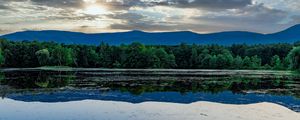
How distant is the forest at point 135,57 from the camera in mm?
108294

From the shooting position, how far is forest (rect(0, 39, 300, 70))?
10829cm

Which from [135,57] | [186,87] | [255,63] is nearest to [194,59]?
[255,63]

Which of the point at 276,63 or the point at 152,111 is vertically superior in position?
the point at 152,111

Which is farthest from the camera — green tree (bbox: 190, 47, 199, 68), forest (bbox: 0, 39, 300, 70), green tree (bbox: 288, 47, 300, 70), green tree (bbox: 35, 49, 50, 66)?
green tree (bbox: 190, 47, 199, 68)

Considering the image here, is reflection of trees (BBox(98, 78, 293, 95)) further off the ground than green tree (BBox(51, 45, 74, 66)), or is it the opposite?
reflection of trees (BBox(98, 78, 293, 95))

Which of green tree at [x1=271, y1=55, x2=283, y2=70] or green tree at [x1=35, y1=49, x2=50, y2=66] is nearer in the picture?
green tree at [x1=35, y1=49, x2=50, y2=66]

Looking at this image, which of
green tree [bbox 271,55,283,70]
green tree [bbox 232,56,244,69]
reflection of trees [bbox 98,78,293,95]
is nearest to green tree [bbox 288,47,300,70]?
green tree [bbox 271,55,283,70]

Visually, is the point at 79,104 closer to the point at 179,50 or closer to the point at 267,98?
the point at 267,98

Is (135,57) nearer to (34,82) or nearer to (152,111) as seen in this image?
(34,82)

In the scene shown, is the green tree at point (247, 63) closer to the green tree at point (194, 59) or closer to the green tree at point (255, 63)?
the green tree at point (255, 63)

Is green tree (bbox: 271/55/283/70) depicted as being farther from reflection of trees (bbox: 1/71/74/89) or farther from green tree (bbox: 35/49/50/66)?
reflection of trees (bbox: 1/71/74/89)

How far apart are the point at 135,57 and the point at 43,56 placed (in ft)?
83.0

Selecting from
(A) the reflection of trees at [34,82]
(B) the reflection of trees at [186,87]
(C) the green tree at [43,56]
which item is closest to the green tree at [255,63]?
(C) the green tree at [43,56]

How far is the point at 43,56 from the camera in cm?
10600
